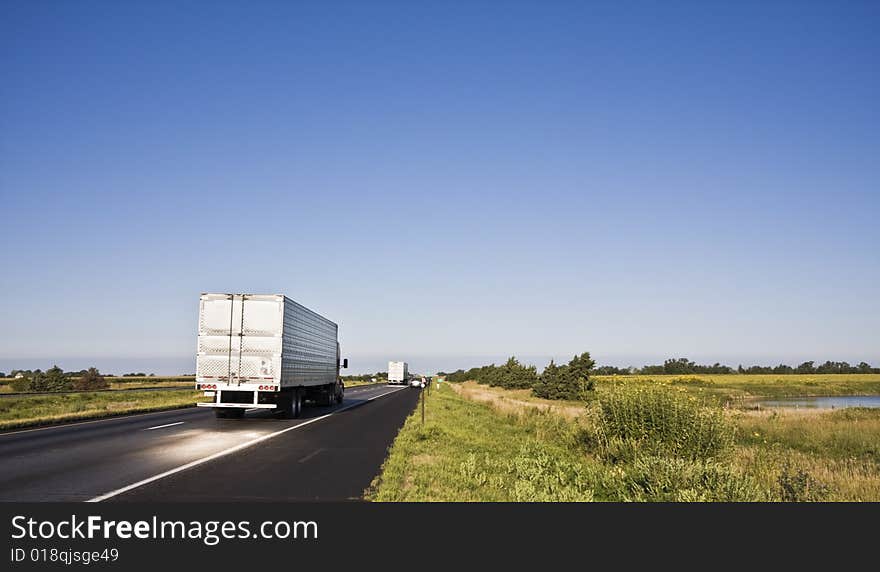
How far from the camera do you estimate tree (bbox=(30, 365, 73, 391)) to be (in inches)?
1917

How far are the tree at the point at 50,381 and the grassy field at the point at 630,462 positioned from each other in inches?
1663

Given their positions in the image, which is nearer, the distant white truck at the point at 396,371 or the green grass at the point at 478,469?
the green grass at the point at 478,469

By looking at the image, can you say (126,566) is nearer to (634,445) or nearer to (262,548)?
(262,548)

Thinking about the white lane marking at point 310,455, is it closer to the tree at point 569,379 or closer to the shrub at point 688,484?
the shrub at point 688,484

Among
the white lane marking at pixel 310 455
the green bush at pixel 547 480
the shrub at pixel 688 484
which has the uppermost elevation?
the shrub at pixel 688 484

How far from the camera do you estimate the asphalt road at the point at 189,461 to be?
9.10 m

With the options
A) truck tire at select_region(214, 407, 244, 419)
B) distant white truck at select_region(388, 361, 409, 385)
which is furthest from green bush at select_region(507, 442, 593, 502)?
distant white truck at select_region(388, 361, 409, 385)

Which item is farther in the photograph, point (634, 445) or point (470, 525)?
point (634, 445)

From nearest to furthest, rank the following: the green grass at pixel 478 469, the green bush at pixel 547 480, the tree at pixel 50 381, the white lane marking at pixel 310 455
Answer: the green bush at pixel 547 480 < the green grass at pixel 478 469 < the white lane marking at pixel 310 455 < the tree at pixel 50 381

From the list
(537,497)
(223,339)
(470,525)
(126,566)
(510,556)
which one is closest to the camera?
(126,566)

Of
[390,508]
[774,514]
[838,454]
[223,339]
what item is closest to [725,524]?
[774,514]

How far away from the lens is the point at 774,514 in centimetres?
761

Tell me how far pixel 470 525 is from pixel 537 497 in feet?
6.53

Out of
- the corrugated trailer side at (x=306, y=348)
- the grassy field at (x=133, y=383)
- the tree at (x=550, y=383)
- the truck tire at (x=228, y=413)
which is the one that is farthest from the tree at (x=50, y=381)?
the tree at (x=550, y=383)
